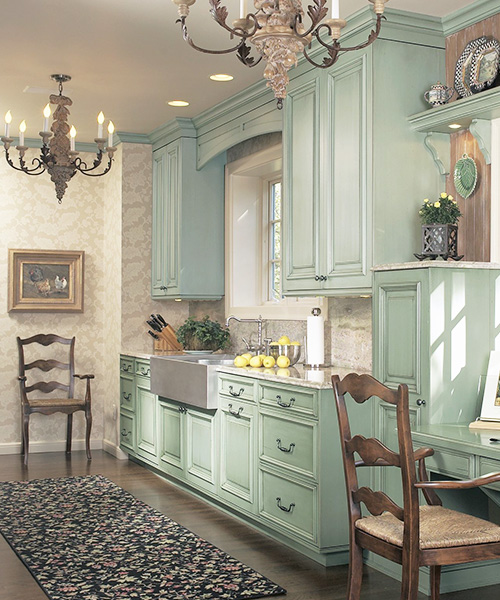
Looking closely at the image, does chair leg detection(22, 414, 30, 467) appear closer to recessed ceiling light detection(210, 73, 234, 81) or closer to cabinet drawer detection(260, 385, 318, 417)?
cabinet drawer detection(260, 385, 318, 417)

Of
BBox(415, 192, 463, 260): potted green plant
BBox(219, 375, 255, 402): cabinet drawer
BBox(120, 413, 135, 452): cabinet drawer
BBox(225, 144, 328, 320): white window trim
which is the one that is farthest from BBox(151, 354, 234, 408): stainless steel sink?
BBox(415, 192, 463, 260): potted green plant

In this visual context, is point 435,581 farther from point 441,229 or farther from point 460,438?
point 441,229

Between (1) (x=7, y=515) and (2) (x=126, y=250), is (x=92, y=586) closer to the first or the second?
(1) (x=7, y=515)

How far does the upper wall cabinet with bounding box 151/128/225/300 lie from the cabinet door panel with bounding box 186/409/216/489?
1.36m

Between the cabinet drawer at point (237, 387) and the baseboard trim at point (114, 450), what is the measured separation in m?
2.16

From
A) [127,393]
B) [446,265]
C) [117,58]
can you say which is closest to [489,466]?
[446,265]

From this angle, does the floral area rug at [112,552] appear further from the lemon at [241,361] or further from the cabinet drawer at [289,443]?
the lemon at [241,361]

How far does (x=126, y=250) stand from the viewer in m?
6.85

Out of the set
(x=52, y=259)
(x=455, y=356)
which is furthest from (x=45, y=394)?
(x=455, y=356)

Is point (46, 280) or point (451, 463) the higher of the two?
point (46, 280)

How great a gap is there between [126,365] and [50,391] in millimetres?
764

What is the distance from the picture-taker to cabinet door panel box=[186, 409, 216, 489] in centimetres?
505

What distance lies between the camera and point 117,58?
472 cm

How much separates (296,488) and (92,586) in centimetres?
108
